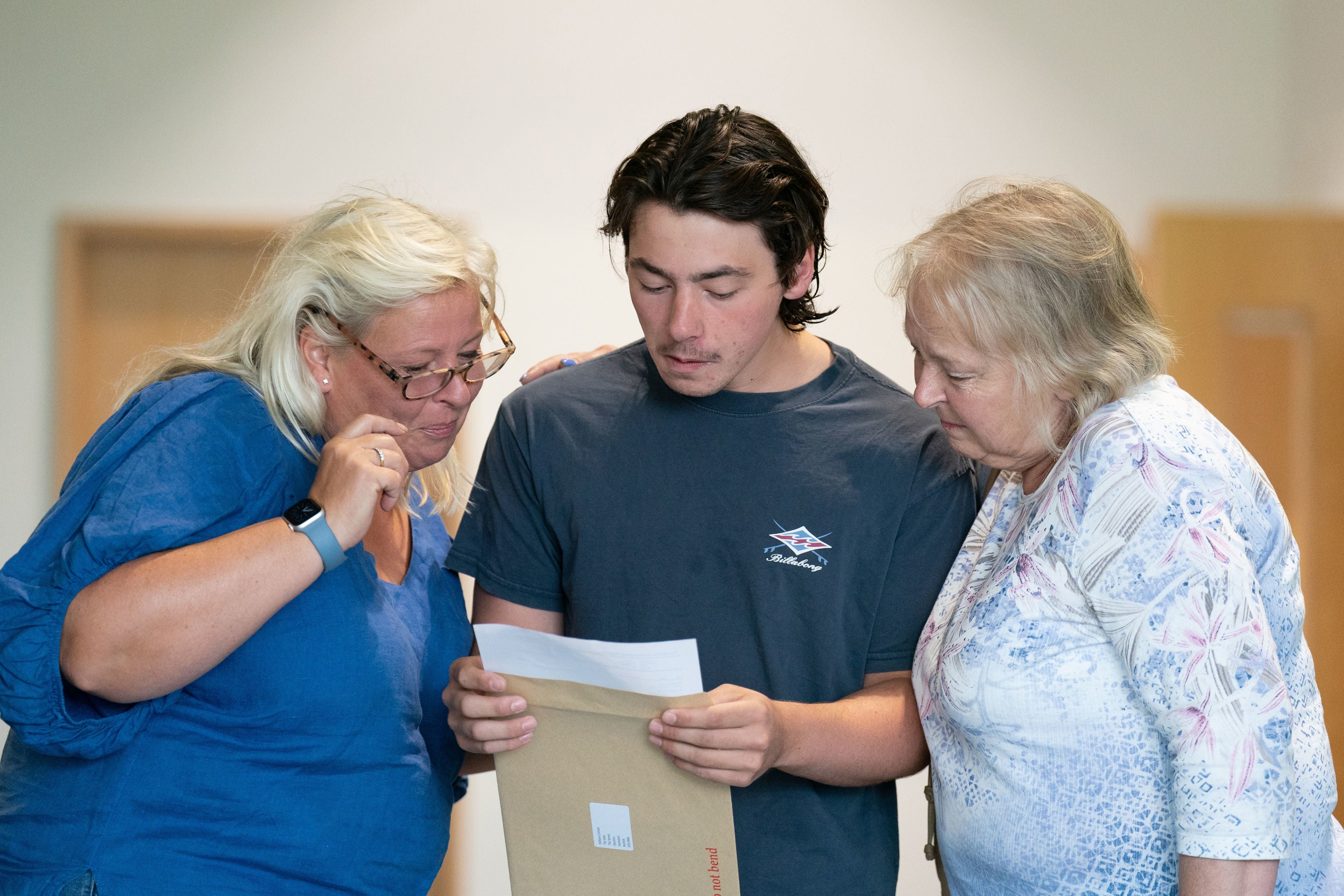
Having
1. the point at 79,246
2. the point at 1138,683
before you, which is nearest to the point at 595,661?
the point at 1138,683

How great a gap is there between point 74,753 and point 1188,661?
1.15 metres

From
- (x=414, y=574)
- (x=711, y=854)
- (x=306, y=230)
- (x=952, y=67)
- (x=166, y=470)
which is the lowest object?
(x=711, y=854)

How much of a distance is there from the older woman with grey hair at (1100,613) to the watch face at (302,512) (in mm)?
687

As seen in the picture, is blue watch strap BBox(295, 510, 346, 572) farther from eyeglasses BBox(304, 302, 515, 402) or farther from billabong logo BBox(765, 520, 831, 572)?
billabong logo BBox(765, 520, 831, 572)

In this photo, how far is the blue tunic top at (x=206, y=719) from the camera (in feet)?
3.67

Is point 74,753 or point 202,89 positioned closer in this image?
point 74,753

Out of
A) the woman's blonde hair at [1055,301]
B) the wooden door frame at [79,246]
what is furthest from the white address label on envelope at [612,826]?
the wooden door frame at [79,246]

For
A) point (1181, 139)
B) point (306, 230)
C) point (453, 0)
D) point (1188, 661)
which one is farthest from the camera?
point (1181, 139)

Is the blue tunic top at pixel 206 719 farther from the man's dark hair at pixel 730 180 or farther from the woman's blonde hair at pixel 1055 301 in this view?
the woman's blonde hair at pixel 1055 301

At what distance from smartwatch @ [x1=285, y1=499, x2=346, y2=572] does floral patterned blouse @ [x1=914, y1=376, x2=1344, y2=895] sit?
679mm

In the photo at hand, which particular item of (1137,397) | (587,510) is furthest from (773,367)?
(1137,397)

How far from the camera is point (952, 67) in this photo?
312 cm

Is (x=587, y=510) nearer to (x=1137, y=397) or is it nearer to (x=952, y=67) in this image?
(x=1137, y=397)

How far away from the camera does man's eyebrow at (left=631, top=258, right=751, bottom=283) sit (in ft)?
4.48
